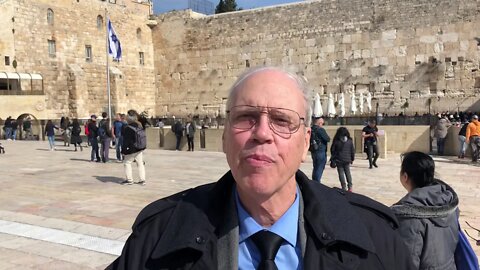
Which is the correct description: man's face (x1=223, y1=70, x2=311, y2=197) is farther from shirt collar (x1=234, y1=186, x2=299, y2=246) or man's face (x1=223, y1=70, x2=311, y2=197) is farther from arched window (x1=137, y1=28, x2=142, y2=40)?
arched window (x1=137, y1=28, x2=142, y2=40)

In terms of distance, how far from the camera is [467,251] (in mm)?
2055

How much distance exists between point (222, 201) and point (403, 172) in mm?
1432

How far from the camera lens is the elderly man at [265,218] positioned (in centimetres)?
124

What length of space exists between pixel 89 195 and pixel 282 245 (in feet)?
20.1

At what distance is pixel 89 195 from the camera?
6.84 m

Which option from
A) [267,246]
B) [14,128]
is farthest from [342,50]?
[267,246]

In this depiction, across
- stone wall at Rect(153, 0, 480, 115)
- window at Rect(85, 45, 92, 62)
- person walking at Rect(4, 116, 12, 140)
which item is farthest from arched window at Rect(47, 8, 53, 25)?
stone wall at Rect(153, 0, 480, 115)

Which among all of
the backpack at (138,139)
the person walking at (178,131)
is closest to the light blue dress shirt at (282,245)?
the backpack at (138,139)

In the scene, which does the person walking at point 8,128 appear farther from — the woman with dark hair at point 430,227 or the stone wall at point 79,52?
the woman with dark hair at point 430,227

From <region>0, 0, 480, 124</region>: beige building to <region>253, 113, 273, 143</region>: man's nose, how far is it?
63.0 feet

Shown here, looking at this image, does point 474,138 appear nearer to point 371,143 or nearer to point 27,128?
point 371,143

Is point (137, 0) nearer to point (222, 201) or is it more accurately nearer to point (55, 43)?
point (55, 43)

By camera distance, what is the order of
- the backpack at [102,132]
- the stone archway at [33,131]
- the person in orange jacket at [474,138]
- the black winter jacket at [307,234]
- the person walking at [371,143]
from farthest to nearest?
the stone archway at [33,131]
the backpack at [102,132]
the person in orange jacket at [474,138]
the person walking at [371,143]
the black winter jacket at [307,234]

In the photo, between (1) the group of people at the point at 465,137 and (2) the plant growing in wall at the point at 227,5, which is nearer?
(1) the group of people at the point at 465,137
